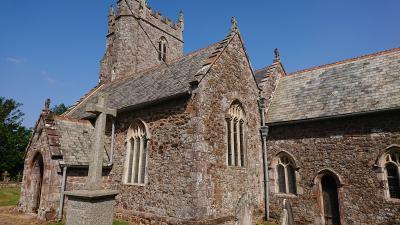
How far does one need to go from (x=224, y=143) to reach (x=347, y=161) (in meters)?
5.32

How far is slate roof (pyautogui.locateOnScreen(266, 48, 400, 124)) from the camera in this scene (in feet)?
39.3

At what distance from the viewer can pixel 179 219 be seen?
385 inches

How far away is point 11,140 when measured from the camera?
142ft

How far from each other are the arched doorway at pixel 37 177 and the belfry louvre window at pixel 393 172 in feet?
51.5

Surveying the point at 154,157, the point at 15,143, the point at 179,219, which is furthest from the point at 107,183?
the point at 15,143

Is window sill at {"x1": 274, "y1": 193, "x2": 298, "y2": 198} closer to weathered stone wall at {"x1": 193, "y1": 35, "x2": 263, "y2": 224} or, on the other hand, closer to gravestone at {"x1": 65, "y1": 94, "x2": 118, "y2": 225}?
weathered stone wall at {"x1": 193, "y1": 35, "x2": 263, "y2": 224}

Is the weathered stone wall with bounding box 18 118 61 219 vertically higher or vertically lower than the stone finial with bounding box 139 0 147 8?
lower

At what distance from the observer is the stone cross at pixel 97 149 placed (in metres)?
7.37

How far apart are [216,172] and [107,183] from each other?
5944mm

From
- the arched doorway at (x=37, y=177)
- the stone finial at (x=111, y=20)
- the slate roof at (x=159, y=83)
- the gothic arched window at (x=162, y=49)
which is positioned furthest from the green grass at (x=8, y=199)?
the gothic arched window at (x=162, y=49)

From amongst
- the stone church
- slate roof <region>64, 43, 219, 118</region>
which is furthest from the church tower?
the stone church

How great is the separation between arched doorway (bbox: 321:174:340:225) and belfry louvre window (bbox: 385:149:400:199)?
6.50 feet

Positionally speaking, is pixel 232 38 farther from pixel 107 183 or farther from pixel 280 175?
pixel 107 183

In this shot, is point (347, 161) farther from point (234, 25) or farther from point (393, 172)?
point (234, 25)
